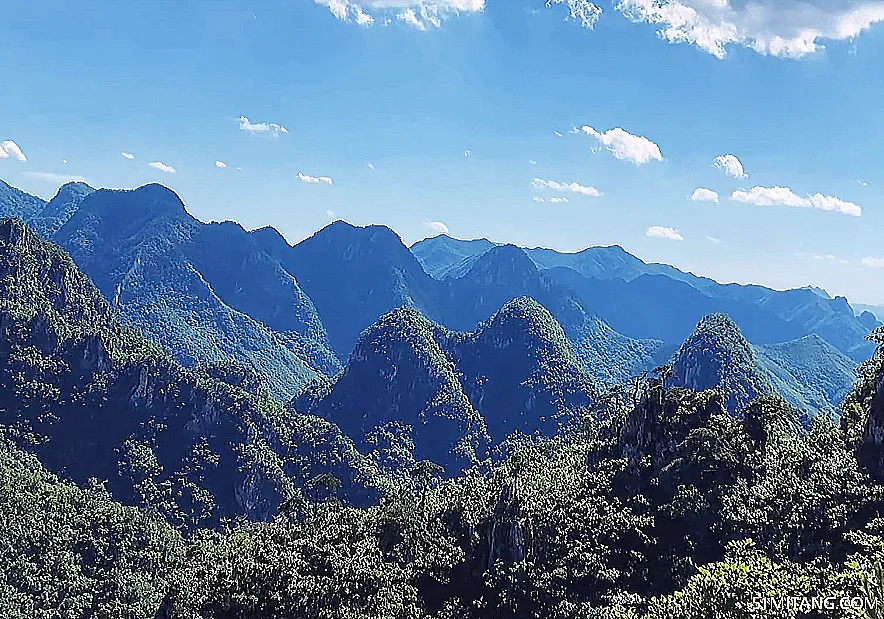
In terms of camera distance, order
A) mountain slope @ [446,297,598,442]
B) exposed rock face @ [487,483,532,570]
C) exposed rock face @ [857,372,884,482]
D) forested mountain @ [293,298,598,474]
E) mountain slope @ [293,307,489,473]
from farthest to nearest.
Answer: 1. mountain slope @ [446,297,598,442]
2. forested mountain @ [293,298,598,474]
3. mountain slope @ [293,307,489,473]
4. exposed rock face @ [487,483,532,570]
5. exposed rock face @ [857,372,884,482]

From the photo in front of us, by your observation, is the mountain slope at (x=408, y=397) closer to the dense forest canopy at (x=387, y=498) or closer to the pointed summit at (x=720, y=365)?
the dense forest canopy at (x=387, y=498)

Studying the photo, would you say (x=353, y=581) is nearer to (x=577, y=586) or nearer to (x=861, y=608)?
(x=577, y=586)

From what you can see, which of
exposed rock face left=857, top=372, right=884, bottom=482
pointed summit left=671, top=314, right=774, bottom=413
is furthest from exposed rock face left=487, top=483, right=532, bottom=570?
pointed summit left=671, top=314, right=774, bottom=413

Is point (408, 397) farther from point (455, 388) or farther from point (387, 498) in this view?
point (387, 498)

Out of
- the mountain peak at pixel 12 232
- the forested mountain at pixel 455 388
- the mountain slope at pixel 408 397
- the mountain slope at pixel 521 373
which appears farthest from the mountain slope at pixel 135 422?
the mountain slope at pixel 521 373

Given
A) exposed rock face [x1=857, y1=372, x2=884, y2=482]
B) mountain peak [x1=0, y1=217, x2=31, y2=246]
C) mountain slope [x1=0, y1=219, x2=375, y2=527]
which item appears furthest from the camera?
mountain peak [x1=0, y1=217, x2=31, y2=246]

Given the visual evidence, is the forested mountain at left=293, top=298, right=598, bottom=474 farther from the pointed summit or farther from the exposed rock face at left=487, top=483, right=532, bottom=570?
the exposed rock face at left=487, top=483, right=532, bottom=570
